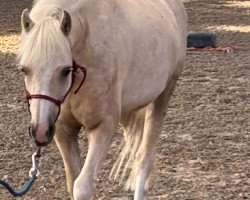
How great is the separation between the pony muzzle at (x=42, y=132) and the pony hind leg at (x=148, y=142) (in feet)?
5.62

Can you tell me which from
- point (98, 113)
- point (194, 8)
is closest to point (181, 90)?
point (98, 113)

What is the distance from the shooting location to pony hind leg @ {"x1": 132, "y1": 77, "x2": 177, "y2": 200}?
5.04 metres

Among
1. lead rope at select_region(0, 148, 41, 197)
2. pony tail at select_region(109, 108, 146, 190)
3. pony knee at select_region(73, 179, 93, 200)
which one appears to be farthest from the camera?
pony tail at select_region(109, 108, 146, 190)

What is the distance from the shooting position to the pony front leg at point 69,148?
13.8 ft

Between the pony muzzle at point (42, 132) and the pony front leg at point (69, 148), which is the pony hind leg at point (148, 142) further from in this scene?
the pony muzzle at point (42, 132)

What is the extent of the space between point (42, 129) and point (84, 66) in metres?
0.61

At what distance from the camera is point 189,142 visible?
6.52 metres

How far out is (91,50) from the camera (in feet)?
12.6

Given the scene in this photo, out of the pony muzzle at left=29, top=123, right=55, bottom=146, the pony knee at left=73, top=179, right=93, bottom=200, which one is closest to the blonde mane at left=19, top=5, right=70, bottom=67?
the pony muzzle at left=29, top=123, right=55, bottom=146

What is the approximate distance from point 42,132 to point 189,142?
3341 mm

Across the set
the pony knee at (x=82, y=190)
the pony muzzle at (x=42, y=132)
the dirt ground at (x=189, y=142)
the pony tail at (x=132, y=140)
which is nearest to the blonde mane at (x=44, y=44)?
the pony muzzle at (x=42, y=132)

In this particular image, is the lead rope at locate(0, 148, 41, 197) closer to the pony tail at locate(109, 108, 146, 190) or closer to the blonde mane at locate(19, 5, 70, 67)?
the blonde mane at locate(19, 5, 70, 67)

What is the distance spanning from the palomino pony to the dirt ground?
44 centimetres

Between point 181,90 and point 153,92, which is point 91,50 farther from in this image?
point 181,90
